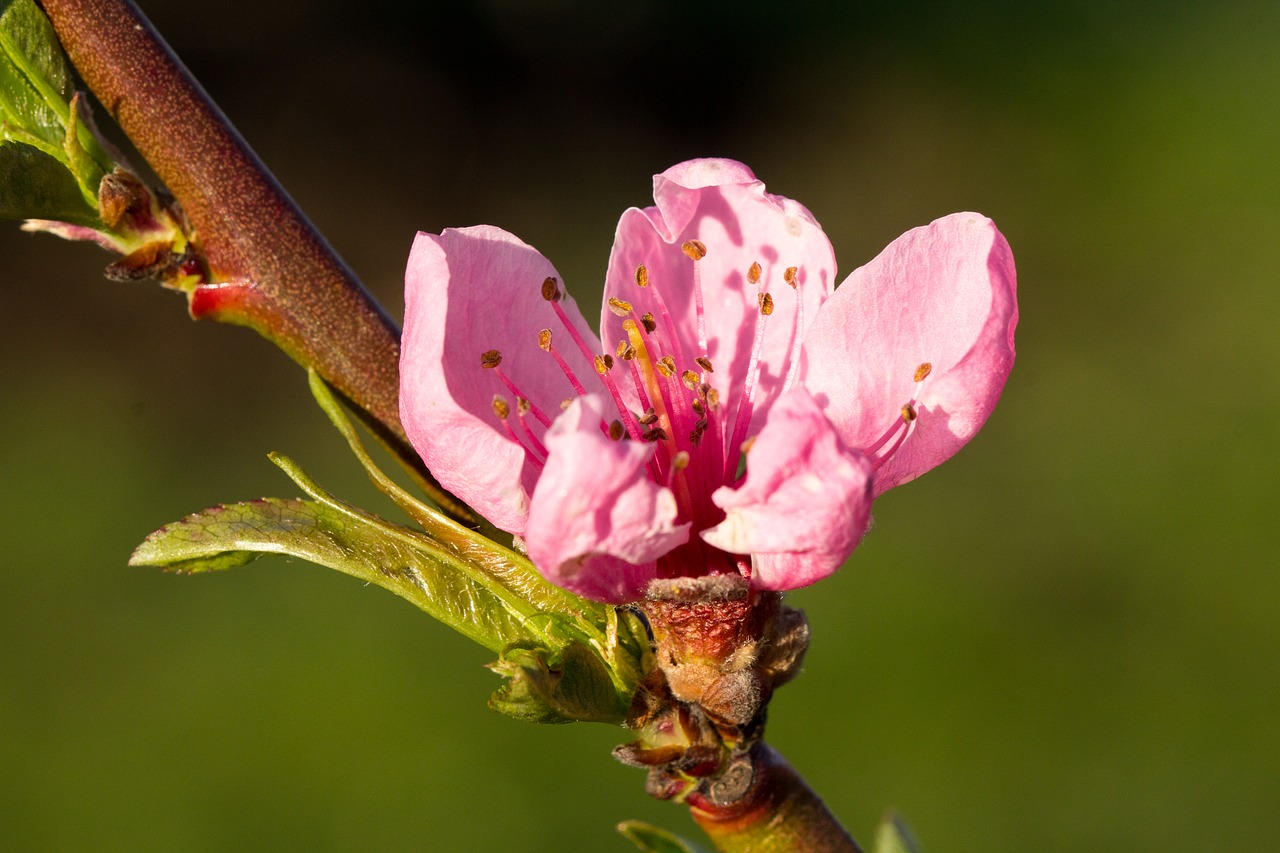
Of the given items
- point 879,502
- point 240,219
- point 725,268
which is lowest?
point 879,502

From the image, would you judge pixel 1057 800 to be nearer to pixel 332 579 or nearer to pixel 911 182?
pixel 332 579

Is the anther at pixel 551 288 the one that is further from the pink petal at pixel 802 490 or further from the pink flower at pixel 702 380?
Answer: the pink petal at pixel 802 490

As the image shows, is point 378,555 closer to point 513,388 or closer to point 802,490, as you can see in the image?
point 513,388

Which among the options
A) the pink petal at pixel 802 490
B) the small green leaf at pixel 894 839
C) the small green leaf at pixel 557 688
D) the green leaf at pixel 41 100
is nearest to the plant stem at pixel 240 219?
the green leaf at pixel 41 100

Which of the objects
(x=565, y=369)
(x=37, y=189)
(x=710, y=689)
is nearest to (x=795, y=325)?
(x=565, y=369)

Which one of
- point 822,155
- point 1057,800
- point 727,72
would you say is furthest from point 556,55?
point 1057,800

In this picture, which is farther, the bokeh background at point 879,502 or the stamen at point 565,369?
the bokeh background at point 879,502

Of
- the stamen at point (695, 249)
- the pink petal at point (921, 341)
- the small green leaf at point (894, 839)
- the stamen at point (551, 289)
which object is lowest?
the small green leaf at point (894, 839)

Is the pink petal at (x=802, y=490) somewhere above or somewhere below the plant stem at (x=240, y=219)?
below
